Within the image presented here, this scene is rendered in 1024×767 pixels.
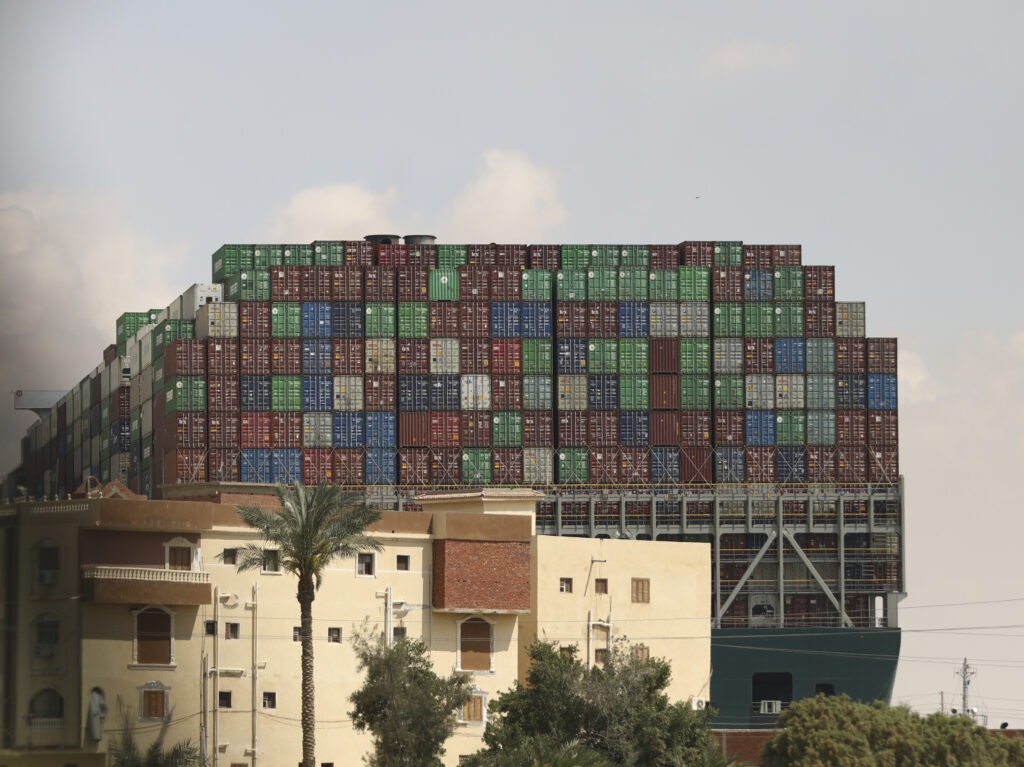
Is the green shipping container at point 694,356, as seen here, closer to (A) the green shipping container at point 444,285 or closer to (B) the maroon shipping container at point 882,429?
(B) the maroon shipping container at point 882,429

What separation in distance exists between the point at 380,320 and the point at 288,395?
9.04m

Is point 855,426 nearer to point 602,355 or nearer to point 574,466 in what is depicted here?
point 602,355

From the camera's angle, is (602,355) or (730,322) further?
(730,322)

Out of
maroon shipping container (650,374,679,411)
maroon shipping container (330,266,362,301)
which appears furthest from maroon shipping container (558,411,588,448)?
maroon shipping container (330,266,362,301)

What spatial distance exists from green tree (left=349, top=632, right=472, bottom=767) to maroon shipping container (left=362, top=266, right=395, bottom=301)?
73.0m

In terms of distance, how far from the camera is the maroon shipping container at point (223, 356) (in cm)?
15112

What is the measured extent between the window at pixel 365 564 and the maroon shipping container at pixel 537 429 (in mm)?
60001

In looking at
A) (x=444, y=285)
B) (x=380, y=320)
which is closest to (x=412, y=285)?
(x=444, y=285)

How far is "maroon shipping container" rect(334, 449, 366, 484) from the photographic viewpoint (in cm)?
14888

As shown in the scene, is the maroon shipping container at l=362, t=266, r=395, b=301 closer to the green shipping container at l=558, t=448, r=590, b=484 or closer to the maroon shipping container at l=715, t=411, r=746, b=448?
the green shipping container at l=558, t=448, r=590, b=484

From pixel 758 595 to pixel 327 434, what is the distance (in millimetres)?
34713

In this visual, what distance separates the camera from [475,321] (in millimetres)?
151125

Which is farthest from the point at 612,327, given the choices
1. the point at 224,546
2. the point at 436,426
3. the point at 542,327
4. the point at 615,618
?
the point at 224,546

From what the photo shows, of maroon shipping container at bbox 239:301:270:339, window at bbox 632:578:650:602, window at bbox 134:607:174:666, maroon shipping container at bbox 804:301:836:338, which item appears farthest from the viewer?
maroon shipping container at bbox 804:301:836:338
